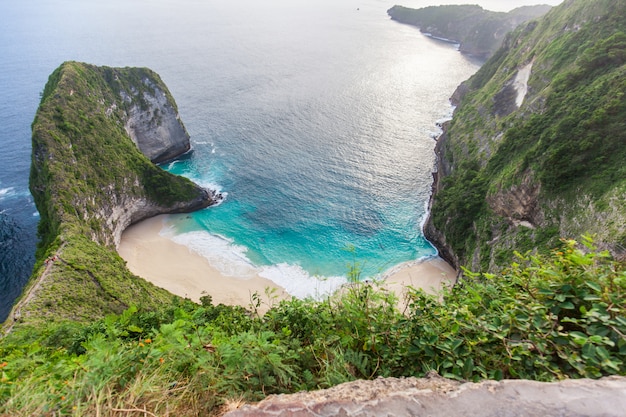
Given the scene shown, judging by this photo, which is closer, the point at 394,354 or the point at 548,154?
the point at 394,354

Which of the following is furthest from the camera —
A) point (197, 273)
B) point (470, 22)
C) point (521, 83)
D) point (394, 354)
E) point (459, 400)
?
point (470, 22)

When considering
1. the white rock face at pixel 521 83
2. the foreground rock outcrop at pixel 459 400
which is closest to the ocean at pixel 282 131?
the foreground rock outcrop at pixel 459 400

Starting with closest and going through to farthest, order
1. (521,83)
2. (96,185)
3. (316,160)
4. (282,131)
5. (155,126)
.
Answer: (96,185)
(521,83)
(155,126)
(316,160)
(282,131)

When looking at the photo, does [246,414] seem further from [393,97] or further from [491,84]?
[393,97]

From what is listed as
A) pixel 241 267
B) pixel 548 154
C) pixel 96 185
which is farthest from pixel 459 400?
pixel 96 185

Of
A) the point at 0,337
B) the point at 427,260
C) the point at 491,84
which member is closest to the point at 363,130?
the point at 491,84

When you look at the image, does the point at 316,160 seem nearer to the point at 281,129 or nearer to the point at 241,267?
the point at 281,129
